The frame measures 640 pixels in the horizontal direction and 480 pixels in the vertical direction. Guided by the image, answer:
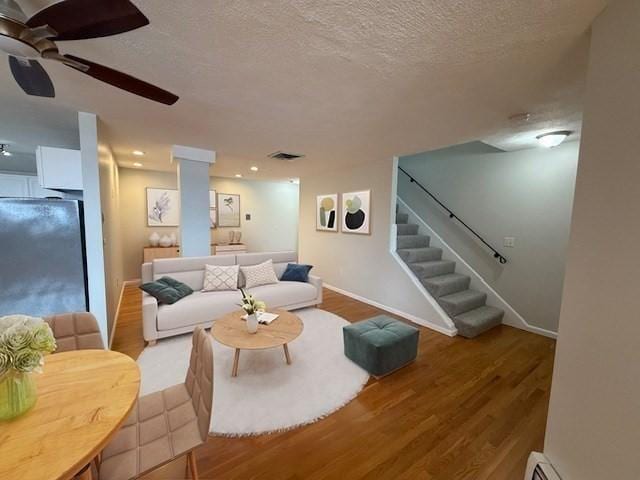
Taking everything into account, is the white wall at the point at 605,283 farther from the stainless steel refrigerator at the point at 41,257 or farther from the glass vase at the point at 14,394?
the stainless steel refrigerator at the point at 41,257

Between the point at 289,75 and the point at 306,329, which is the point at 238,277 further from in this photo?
the point at 289,75

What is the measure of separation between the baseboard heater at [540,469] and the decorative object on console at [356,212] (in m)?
3.21

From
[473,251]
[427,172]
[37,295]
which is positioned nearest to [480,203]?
[473,251]

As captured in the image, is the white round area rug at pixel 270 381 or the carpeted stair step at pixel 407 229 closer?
the white round area rug at pixel 270 381

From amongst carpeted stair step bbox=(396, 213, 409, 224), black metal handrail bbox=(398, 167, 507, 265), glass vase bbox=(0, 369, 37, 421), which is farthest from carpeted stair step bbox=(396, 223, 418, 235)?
glass vase bbox=(0, 369, 37, 421)

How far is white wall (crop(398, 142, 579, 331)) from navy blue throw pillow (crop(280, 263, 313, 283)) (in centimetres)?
250

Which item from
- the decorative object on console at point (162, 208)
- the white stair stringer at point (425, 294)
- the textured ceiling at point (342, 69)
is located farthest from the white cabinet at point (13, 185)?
the white stair stringer at point (425, 294)

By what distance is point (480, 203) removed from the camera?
3.79 meters

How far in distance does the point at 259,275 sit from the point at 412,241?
269cm

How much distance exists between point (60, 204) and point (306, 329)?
2829mm

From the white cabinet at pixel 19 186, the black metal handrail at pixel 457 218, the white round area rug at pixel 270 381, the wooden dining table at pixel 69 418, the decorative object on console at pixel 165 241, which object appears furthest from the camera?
the decorative object on console at pixel 165 241

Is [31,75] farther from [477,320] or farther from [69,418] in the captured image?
[477,320]

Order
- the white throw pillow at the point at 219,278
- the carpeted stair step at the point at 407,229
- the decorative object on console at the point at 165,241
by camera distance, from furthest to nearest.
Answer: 1. the decorative object on console at the point at 165,241
2. the carpeted stair step at the point at 407,229
3. the white throw pillow at the point at 219,278

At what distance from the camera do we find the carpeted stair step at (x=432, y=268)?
146 inches
